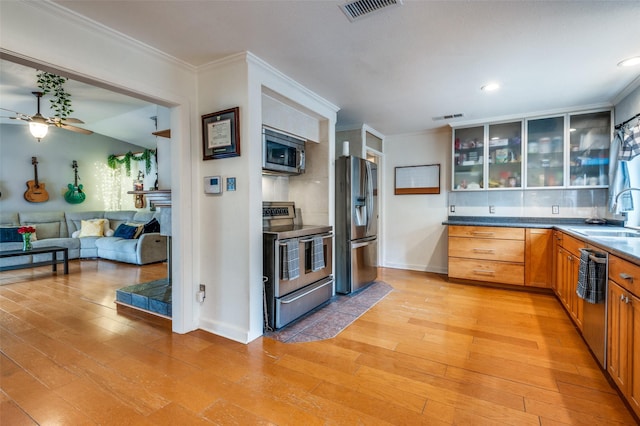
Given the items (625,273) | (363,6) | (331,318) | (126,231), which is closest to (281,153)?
(363,6)

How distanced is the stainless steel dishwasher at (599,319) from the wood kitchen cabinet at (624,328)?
0.06 m

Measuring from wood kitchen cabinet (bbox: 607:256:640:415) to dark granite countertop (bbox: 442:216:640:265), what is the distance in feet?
0.20

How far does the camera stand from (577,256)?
260 centimetres

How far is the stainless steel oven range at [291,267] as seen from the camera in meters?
2.62

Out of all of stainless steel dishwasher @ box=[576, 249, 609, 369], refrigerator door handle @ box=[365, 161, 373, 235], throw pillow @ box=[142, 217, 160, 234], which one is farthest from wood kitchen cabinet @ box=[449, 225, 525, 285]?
throw pillow @ box=[142, 217, 160, 234]

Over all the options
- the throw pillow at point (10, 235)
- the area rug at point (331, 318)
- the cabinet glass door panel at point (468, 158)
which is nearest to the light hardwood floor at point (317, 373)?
the area rug at point (331, 318)

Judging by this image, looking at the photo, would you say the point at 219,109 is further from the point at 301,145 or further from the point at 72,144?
the point at 72,144

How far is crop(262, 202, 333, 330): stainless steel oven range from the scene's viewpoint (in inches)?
103

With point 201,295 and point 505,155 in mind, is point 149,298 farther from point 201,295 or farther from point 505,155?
point 505,155

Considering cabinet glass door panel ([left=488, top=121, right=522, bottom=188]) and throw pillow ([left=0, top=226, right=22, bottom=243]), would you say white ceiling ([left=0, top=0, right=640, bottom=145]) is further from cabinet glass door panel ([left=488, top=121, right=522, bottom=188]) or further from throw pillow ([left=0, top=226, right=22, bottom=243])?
throw pillow ([left=0, top=226, right=22, bottom=243])

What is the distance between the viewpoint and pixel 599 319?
1.98m

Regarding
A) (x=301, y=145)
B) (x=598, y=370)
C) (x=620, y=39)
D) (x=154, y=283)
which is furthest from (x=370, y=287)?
(x=620, y=39)

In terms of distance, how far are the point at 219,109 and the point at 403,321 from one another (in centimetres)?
255

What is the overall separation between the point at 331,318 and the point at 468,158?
3.16 m
